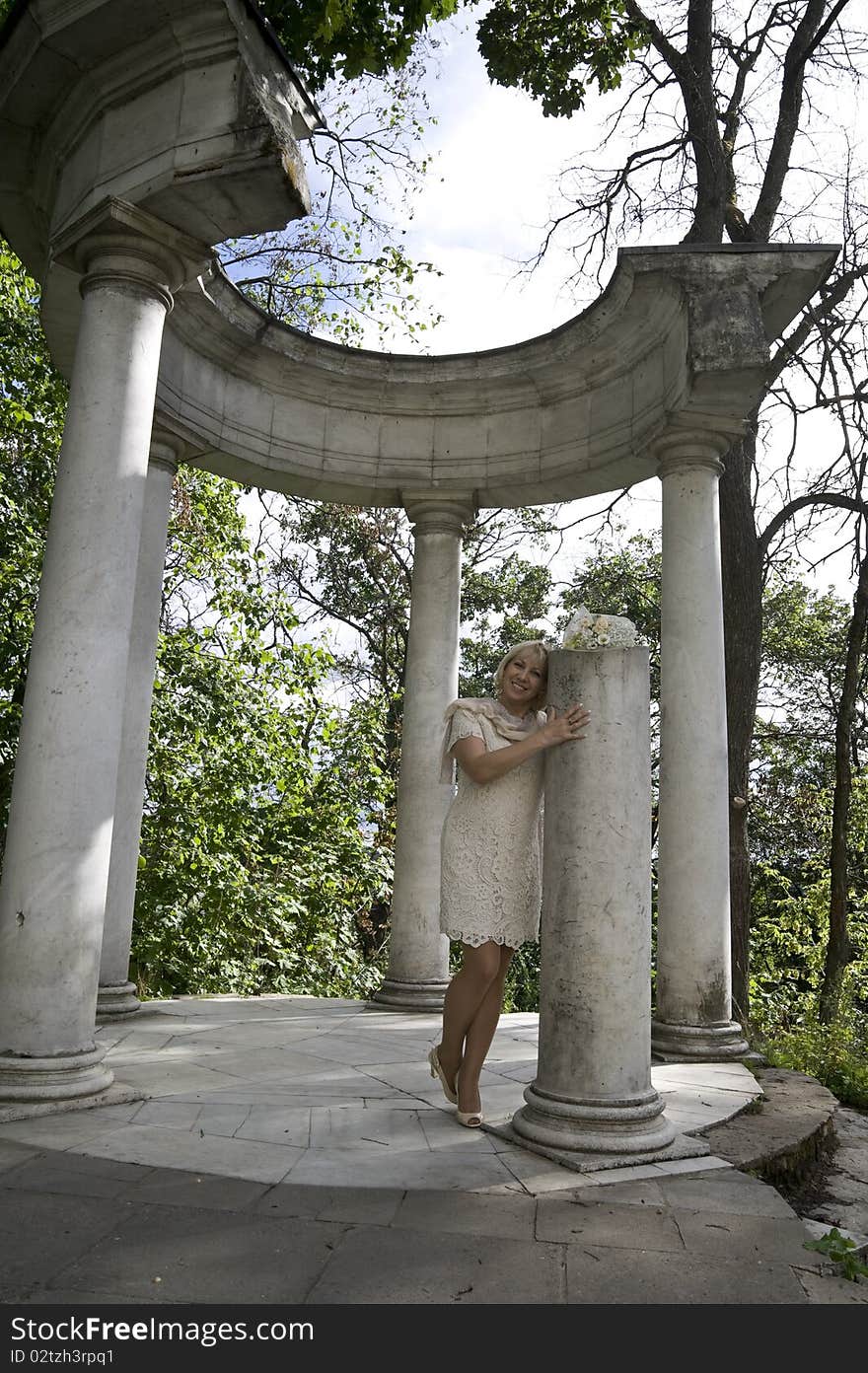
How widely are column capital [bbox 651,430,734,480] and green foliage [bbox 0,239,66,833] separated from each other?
11.1m

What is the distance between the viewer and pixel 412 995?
12.0 metres

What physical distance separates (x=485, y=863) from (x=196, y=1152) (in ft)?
8.25

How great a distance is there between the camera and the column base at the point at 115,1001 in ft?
33.7

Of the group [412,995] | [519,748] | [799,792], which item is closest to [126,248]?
[519,748]

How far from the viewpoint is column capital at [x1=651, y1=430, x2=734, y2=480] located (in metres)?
10.7

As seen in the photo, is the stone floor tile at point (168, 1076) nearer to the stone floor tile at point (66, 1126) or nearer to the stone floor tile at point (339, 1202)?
the stone floor tile at point (66, 1126)

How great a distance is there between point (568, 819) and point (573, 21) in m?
12.5

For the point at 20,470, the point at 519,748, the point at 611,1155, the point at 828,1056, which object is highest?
the point at 20,470

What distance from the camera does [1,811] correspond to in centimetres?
1633

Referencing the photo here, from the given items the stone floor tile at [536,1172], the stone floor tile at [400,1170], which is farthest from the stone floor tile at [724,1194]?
the stone floor tile at [400,1170]

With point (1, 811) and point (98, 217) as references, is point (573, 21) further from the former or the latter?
point (1, 811)

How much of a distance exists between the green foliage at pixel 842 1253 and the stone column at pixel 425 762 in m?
7.38

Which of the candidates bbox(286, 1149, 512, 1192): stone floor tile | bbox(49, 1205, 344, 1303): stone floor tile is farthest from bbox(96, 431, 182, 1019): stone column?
bbox(49, 1205, 344, 1303): stone floor tile

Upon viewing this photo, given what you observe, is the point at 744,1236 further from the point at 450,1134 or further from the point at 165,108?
the point at 165,108
